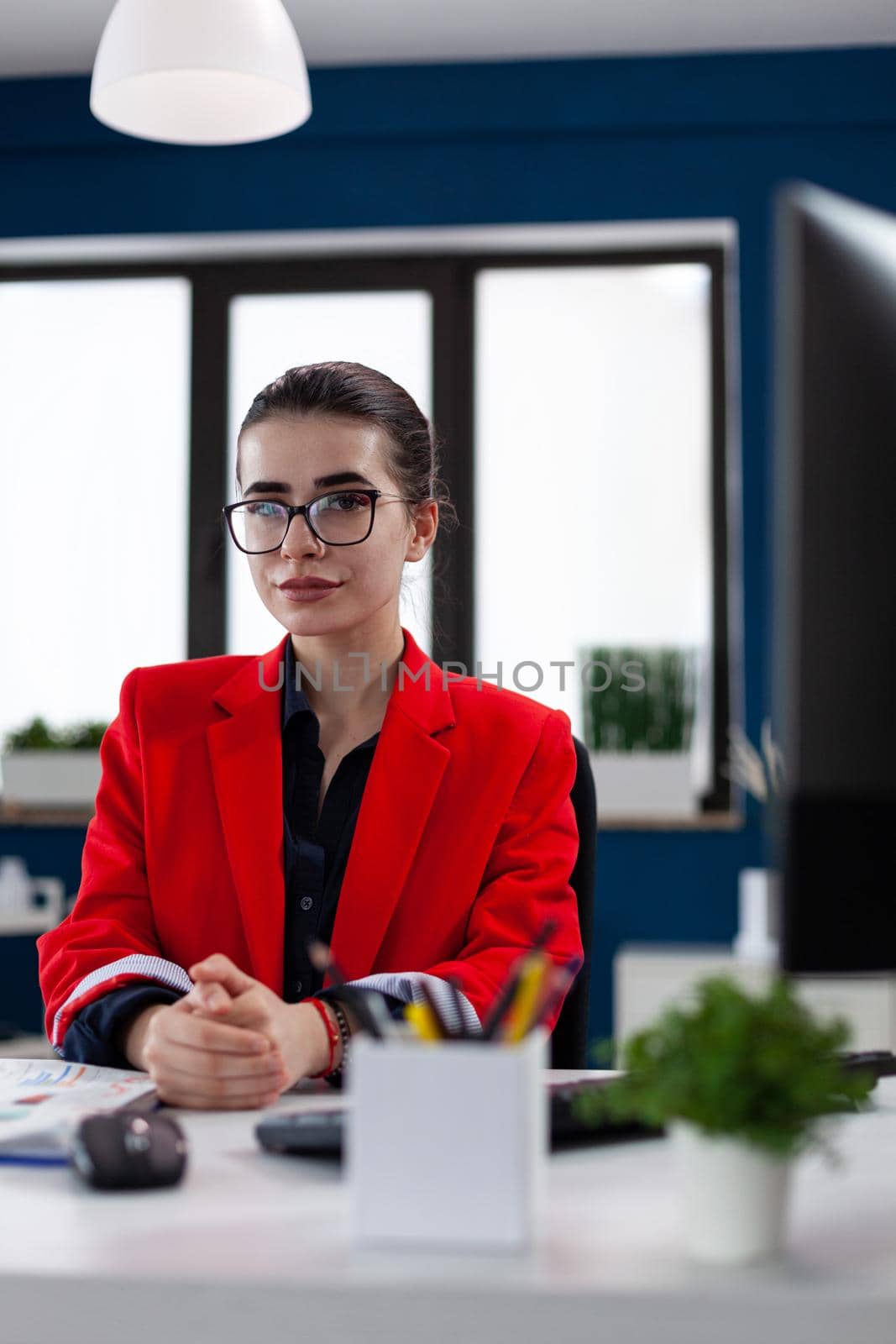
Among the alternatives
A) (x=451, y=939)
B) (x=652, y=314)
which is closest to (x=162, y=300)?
(x=652, y=314)

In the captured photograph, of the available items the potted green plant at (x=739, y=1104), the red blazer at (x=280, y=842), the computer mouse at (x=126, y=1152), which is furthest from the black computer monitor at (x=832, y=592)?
the red blazer at (x=280, y=842)

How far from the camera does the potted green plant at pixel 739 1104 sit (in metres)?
0.60

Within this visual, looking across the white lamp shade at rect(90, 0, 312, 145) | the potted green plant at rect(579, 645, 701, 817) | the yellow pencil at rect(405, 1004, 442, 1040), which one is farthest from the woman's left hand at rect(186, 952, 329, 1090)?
the potted green plant at rect(579, 645, 701, 817)

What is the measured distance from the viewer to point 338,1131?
0.81 metres

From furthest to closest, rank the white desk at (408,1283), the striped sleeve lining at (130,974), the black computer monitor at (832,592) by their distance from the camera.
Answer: the striped sleeve lining at (130,974) → the black computer monitor at (832,592) → the white desk at (408,1283)

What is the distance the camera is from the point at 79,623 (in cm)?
395

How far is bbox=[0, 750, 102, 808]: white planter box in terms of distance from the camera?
12.2ft

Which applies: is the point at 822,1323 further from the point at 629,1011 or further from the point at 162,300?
the point at 162,300

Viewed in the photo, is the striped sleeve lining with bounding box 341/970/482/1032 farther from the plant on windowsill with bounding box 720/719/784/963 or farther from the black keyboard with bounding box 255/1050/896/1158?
the plant on windowsill with bounding box 720/719/784/963

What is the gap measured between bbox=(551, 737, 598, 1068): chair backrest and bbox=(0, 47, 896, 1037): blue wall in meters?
2.07

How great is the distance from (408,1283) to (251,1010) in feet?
1.56

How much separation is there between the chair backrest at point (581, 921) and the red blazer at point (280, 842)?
27 millimetres

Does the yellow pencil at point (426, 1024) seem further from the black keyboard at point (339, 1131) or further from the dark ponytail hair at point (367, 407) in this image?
the dark ponytail hair at point (367, 407)

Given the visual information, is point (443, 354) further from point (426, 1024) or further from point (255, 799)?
point (426, 1024)
